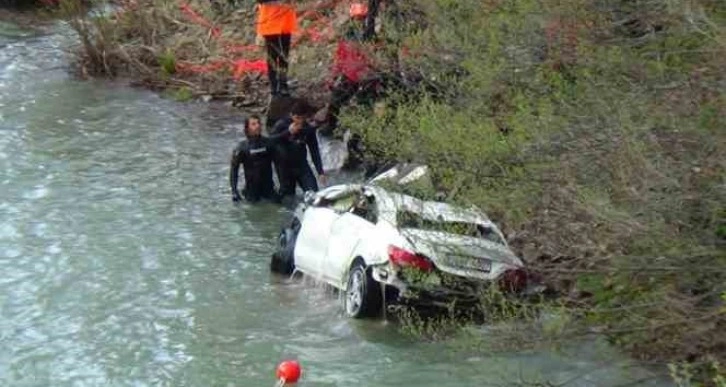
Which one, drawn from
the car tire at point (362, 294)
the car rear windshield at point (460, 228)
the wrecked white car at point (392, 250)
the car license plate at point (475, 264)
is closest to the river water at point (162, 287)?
the car tire at point (362, 294)

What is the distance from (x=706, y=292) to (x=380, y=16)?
11.2m

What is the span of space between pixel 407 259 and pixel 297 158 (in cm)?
754

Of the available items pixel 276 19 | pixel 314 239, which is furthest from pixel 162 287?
pixel 276 19

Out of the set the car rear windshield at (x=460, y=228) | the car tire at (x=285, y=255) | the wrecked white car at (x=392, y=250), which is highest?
the car rear windshield at (x=460, y=228)

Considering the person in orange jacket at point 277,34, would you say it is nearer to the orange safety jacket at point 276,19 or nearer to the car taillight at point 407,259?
the orange safety jacket at point 276,19

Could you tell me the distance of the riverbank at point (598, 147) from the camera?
416 inches

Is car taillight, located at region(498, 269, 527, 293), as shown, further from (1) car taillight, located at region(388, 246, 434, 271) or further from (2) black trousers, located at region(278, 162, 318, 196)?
(2) black trousers, located at region(278, 162, 318, 196)

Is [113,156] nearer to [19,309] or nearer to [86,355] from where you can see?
[19,309]

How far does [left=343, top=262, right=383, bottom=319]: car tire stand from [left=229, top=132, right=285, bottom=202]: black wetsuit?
6113 mm

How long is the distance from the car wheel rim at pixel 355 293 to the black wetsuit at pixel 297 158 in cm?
593

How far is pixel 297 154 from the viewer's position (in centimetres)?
2209

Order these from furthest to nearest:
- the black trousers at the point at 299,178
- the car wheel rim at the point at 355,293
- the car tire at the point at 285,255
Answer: the black trousers at the point at 299,178
the car tire at the point at 285,255
the car wheel rim at the point at 355,293

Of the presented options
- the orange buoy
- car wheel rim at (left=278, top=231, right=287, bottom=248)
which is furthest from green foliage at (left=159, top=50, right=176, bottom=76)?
the orange buoy

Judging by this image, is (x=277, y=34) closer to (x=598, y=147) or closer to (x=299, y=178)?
(x=299, y=178)
